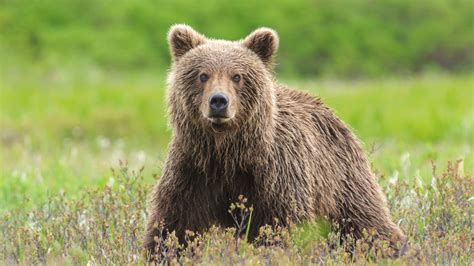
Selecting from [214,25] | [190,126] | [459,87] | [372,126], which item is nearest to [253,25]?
[214,25]

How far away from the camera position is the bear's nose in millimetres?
5691

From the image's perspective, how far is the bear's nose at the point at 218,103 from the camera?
18.7 ft

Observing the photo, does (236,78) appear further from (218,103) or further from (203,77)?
(218,103)

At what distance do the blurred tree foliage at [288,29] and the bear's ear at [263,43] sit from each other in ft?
58.4

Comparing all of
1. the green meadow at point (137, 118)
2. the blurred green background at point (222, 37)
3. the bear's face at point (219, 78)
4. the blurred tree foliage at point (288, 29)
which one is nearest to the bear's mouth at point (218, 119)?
the bear's face at point (219, 78)

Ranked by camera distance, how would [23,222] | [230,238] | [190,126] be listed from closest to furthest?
[230,238] < [190,126] < [23,222]

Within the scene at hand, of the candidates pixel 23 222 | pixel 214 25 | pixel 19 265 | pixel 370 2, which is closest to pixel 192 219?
pixel 19 265

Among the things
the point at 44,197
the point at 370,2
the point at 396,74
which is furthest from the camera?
the point at 370,2

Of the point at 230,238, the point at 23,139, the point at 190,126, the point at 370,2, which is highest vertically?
the point at 370,2

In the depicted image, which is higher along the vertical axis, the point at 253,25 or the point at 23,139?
the point at 253,25

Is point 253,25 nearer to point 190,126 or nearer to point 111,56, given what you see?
point 111,56

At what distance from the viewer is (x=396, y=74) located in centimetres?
2522

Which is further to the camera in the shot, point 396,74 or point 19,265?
point 396,74

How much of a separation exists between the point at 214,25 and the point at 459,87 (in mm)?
9225
